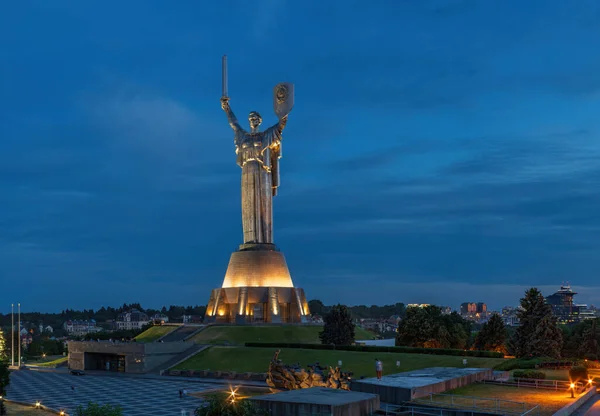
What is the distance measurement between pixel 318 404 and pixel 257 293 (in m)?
36.5

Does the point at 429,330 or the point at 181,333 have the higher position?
the point at 429,330

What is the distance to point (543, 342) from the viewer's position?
3647 centimetres

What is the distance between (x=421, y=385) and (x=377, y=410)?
119 inches

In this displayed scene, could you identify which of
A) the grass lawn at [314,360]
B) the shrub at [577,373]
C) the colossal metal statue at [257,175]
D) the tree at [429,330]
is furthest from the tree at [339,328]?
the shrub at [577,373]

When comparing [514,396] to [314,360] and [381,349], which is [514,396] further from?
[381,349]

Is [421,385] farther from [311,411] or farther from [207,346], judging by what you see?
[207,346]

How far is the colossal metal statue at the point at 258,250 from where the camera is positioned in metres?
53.4

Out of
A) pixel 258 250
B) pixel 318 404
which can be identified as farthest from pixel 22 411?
pixel 258 250

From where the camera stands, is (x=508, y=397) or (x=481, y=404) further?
(x=508, y=397)

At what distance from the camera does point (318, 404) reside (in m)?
17.1

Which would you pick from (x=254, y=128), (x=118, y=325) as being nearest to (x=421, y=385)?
(x=254, y=128)

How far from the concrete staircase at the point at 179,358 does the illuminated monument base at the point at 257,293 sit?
6.82 m

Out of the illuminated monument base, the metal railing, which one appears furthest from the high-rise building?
the metal railing

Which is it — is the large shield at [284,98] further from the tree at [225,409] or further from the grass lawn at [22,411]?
the tree at [225,409]
